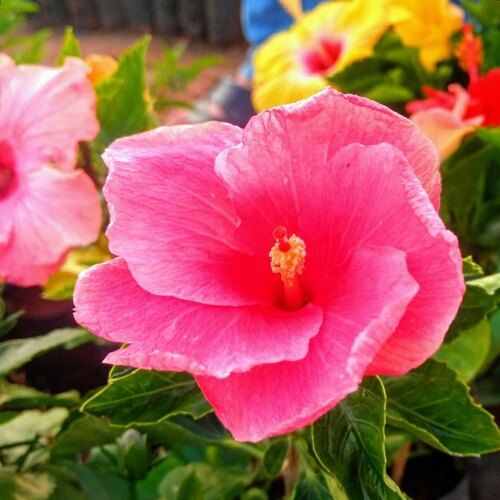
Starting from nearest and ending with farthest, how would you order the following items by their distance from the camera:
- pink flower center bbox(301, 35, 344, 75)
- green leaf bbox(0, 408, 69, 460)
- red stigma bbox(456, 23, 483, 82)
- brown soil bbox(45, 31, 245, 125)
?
green leaf bbox(0, 408, 69, 460)
red stigma bbox(456, 23, 483, 82)
pink flower center bbox(301, 35, 344, 75)
brown soil bbox(45, 31, 245, 125)

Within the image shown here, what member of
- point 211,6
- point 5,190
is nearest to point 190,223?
point 5,190

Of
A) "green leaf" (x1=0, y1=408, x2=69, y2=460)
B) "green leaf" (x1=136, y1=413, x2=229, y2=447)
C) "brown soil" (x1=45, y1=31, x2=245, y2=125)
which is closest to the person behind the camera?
"green leaf" (x1=136, y1=413, x2=229, y2=447)

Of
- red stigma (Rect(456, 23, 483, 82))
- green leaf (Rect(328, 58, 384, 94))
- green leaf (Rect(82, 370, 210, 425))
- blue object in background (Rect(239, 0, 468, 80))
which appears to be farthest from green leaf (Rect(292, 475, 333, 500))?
blue object in background (Rect(239, 0, 468, 80))

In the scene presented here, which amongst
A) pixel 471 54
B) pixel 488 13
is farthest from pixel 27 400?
pixel 488 13

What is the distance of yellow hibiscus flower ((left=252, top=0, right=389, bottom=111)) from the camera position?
1032mm

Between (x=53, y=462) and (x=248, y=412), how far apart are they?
0.34 m

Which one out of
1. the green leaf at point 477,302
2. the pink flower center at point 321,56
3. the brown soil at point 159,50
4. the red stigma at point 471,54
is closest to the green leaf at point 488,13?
the red stigma at point 471,54

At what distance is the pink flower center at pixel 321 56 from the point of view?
1.18 m

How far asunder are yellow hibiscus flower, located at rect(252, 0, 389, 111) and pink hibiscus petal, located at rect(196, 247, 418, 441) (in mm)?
676

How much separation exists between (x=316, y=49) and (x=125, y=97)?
0.59m

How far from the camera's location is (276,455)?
58 centimetres

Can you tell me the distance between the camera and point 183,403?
0.51 meters

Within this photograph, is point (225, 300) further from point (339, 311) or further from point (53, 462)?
point (53, 462)

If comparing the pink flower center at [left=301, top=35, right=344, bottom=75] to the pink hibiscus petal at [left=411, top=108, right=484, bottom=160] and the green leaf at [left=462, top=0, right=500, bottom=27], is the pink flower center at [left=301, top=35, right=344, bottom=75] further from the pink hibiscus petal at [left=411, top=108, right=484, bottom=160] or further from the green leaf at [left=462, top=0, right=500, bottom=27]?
the pink hibiscus petal at [left=411, top=108, right=484, bottom=160]
